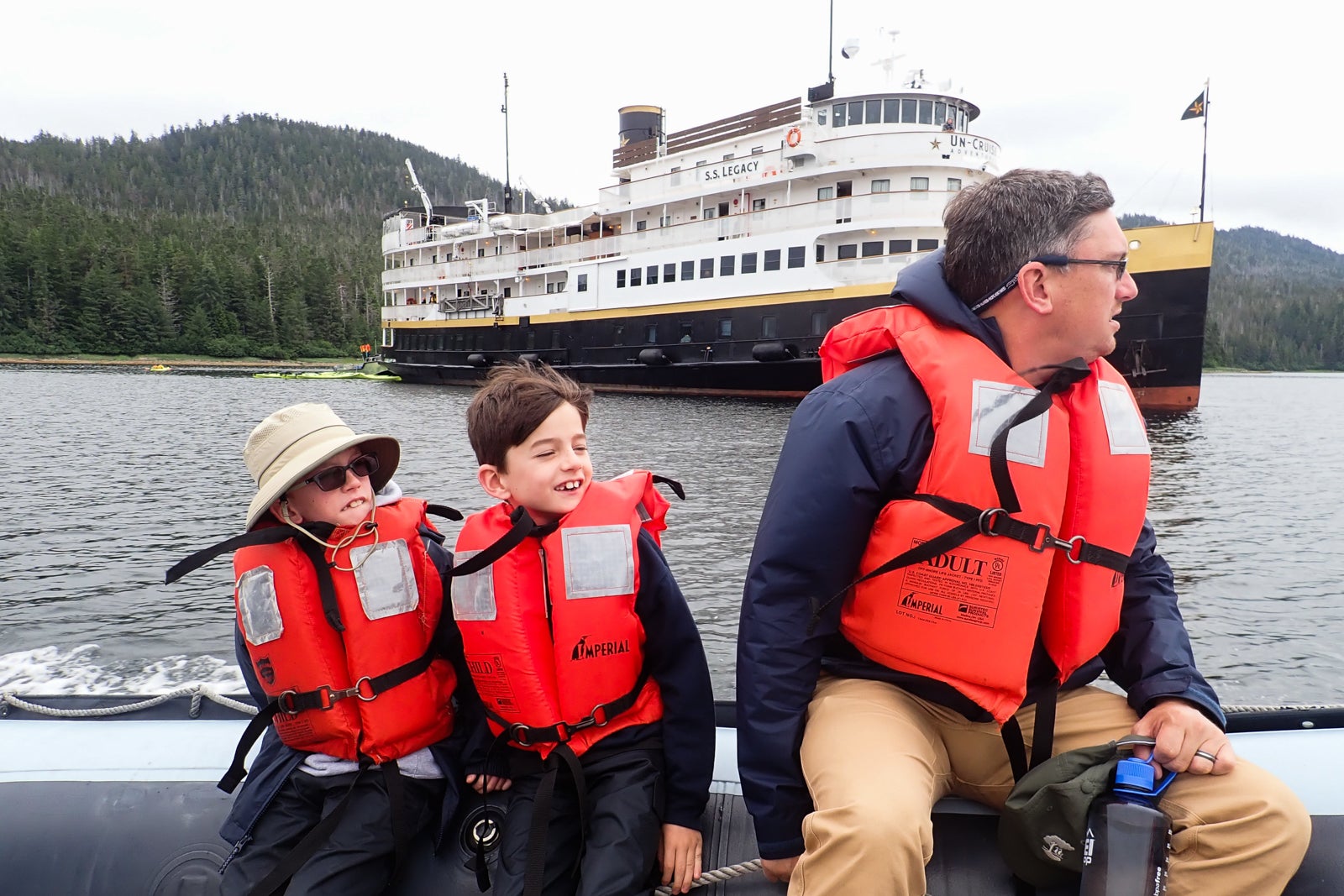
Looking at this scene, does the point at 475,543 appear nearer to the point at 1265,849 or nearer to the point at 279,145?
the point at 1265,849

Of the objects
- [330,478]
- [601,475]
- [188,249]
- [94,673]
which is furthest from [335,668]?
[188,249]

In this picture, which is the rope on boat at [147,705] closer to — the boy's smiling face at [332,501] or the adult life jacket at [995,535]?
the boy's smiling face at [332,501]

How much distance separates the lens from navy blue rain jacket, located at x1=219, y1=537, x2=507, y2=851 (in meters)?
1.75

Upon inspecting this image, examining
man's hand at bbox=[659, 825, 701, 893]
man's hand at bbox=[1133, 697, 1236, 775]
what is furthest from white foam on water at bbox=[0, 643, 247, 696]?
man's hand at bbox=[1133, 697, 1236, 775]

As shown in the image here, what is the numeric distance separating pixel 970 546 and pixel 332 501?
1.39 m

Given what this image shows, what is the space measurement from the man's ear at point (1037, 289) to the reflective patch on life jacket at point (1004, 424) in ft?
0.55

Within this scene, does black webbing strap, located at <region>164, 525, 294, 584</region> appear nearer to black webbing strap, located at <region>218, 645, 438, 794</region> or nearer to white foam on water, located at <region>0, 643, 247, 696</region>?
black webbing strap, located at <region>218, 645, 438, 794</region>

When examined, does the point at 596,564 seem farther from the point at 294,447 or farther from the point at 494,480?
the point at 294,447

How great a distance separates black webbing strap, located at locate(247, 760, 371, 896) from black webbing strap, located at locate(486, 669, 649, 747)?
1.15ft

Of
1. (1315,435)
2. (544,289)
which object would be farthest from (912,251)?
(544,289)

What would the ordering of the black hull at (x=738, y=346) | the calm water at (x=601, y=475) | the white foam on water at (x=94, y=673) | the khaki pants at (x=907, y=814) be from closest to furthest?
the khaki pants at (x=907, y=814), the white foam on water at (x=94, y=673), the calm water at (x=601, y=475), the black hull at (x=738, y=346)

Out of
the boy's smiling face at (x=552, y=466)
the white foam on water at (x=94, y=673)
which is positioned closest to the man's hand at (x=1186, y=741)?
the boy's smiling face at (x=552, y=466)

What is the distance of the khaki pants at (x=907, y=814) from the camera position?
51.9 inches

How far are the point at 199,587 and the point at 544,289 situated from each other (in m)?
21.6
